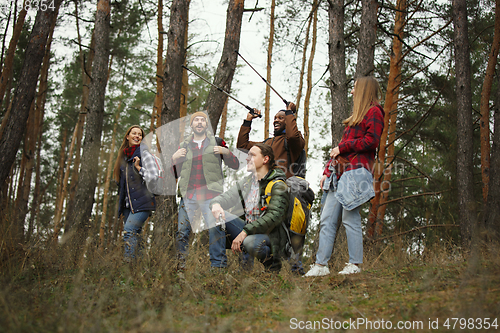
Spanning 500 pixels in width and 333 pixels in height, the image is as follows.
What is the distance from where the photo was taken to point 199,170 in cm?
443

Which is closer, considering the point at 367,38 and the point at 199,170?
the point at 199,170

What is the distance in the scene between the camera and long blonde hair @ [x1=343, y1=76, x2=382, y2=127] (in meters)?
3.50

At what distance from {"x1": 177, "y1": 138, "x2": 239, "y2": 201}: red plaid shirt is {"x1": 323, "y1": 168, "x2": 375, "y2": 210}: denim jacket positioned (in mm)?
1557

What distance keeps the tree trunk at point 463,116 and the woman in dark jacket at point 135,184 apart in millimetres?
5547

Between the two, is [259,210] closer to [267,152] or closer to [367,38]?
[267,152]

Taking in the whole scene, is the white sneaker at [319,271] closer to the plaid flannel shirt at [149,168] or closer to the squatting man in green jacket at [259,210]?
the squatting man in green jacket at [259,210]

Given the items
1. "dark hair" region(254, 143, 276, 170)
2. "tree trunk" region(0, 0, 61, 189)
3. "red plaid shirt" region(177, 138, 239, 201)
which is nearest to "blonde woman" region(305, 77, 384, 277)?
"dark hair" region(254, 143, 276, 170)

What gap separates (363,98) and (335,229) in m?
1.23

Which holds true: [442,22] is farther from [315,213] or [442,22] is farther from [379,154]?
[315,213]

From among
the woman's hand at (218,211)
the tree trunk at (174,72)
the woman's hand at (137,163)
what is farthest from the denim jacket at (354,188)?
the tree trunk at (174,72)

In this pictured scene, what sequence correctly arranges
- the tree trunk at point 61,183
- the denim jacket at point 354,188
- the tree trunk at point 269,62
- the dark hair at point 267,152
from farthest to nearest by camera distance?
the tree trunk at point 61,183, the tree trunk at point 269,62, the dark hair at point 267,152, the denim jacket at point 354,188

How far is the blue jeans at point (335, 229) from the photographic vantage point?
10.9 feet

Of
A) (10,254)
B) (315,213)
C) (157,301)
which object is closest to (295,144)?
(157,301)

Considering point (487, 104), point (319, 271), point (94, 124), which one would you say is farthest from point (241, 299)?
point (487, 104)
